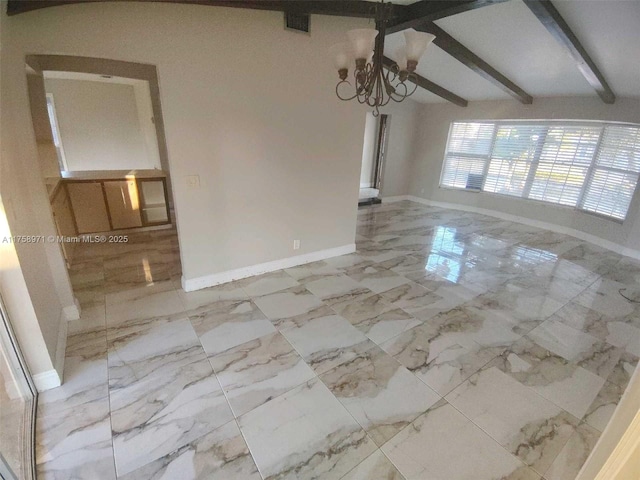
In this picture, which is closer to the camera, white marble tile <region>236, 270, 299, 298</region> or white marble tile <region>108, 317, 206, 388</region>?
white marble tile <region>108, 317, 206, 388</region>

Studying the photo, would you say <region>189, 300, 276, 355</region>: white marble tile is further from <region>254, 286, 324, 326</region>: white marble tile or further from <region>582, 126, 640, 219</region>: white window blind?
<region>582, 126, 640, 219</region>: white window blind

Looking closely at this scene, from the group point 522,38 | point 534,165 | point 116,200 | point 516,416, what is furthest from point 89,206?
point 534,165

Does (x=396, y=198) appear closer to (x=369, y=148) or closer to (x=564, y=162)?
(x=369, y=148)

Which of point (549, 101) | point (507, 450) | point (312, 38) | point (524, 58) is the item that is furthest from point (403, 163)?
point (507, 450)

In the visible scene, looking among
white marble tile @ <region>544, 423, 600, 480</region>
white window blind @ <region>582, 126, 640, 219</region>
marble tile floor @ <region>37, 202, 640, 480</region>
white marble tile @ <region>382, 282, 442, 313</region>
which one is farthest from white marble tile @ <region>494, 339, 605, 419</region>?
white window blind @ <region>582, 126, 640, 219</region>

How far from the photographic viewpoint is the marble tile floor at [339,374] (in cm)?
155

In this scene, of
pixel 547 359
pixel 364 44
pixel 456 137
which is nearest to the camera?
pixel 364 44

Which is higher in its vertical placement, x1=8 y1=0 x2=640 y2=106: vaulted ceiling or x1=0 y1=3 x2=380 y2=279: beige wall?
x1=8 y1=0 x2=640 y2=106: vaulted ceiling

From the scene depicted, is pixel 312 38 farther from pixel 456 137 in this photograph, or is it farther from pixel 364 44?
pixel 456 137

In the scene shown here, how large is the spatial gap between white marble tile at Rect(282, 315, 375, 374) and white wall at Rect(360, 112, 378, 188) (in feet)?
16.5

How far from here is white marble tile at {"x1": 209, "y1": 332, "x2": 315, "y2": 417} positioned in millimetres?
1897

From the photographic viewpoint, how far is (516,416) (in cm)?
182

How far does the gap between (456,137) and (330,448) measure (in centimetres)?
709

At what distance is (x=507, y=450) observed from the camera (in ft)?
5.32
